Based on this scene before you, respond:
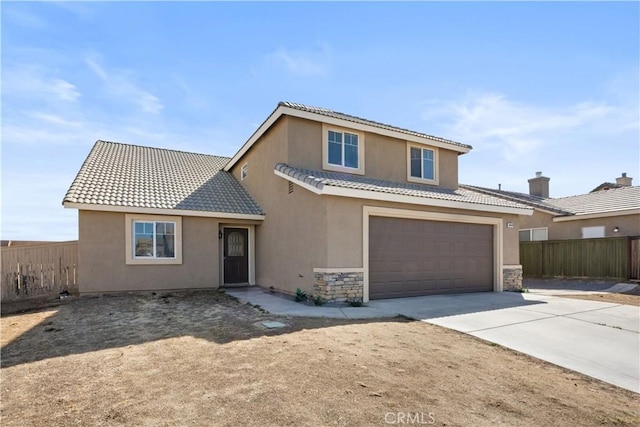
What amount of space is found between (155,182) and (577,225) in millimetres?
20645

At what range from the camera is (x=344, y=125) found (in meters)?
11.4

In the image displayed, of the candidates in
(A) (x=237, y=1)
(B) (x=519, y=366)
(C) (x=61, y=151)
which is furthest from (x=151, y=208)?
(B) (x=519, y=366)

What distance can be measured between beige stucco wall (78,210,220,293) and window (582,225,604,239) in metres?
18.3

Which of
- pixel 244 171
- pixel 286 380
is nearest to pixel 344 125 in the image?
pixel 244 171

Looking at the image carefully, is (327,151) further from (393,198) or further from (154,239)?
(154,239)

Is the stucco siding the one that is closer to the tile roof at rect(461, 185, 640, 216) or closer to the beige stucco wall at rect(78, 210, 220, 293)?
the beige stucco wall at rect(78, 210, 220, 293)

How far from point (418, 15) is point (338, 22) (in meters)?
2.17

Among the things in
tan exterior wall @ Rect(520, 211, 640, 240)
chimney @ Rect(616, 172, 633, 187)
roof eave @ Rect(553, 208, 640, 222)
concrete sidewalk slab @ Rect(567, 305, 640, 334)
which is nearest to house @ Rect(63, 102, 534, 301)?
concrete sidewalk slab @ Rect(567, 305, 640, 334)

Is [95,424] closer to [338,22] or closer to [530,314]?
[530,314]

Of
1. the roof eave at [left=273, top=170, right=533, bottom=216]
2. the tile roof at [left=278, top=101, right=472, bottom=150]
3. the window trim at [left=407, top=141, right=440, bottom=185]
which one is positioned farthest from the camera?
the window trim at [left=407, top=141, right=440, bottom=185]

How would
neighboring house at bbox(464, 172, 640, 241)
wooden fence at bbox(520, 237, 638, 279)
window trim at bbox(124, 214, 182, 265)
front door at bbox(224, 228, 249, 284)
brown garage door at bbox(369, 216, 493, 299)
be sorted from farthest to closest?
neighboring house at bbox(464, 172, 640, 241) < wooden fence at bbox(520, 237, 638, 279) < front door at bbox(224, 228, 249, 284) < window trim at bbox(124, 214, 182, 265) < brown garage door at bbox(369, 216, 493, 299)

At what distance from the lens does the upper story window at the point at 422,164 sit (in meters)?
13.0

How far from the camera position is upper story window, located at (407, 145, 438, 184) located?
13.0m

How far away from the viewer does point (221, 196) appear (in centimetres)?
1355
